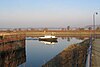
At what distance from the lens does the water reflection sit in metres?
32.3

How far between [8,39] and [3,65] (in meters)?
14.2

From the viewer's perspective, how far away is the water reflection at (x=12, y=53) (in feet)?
106

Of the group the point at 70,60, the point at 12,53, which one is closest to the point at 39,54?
the point at 12,53

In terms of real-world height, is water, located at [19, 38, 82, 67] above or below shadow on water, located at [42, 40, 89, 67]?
below

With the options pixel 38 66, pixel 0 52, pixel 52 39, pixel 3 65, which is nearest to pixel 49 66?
pixel 38 66

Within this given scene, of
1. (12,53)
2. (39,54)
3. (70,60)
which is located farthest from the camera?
(39,54)

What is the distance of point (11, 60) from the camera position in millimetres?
31016

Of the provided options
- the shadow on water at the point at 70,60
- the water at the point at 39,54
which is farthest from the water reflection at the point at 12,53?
the shadow on water at the point at 70,60

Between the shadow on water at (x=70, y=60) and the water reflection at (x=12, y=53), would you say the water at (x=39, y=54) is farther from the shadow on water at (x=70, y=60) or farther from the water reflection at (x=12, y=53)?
the shadow on water at (x=70, y=60)

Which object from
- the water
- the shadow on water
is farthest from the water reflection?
the shadow on water

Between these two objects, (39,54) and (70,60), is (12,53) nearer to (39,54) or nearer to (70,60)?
(39,54)

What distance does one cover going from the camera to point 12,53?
1542 inches

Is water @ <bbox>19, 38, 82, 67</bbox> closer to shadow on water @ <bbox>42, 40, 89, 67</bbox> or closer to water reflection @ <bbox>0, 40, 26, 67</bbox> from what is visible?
water reflection @ <bbox>0, 40, 26, 67</bbox>

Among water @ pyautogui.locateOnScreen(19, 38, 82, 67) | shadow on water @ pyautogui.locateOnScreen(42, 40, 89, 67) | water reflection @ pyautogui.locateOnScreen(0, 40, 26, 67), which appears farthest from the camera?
water reflection @ pyautogui.locateOnScreen(0, 40, 26, 67)
